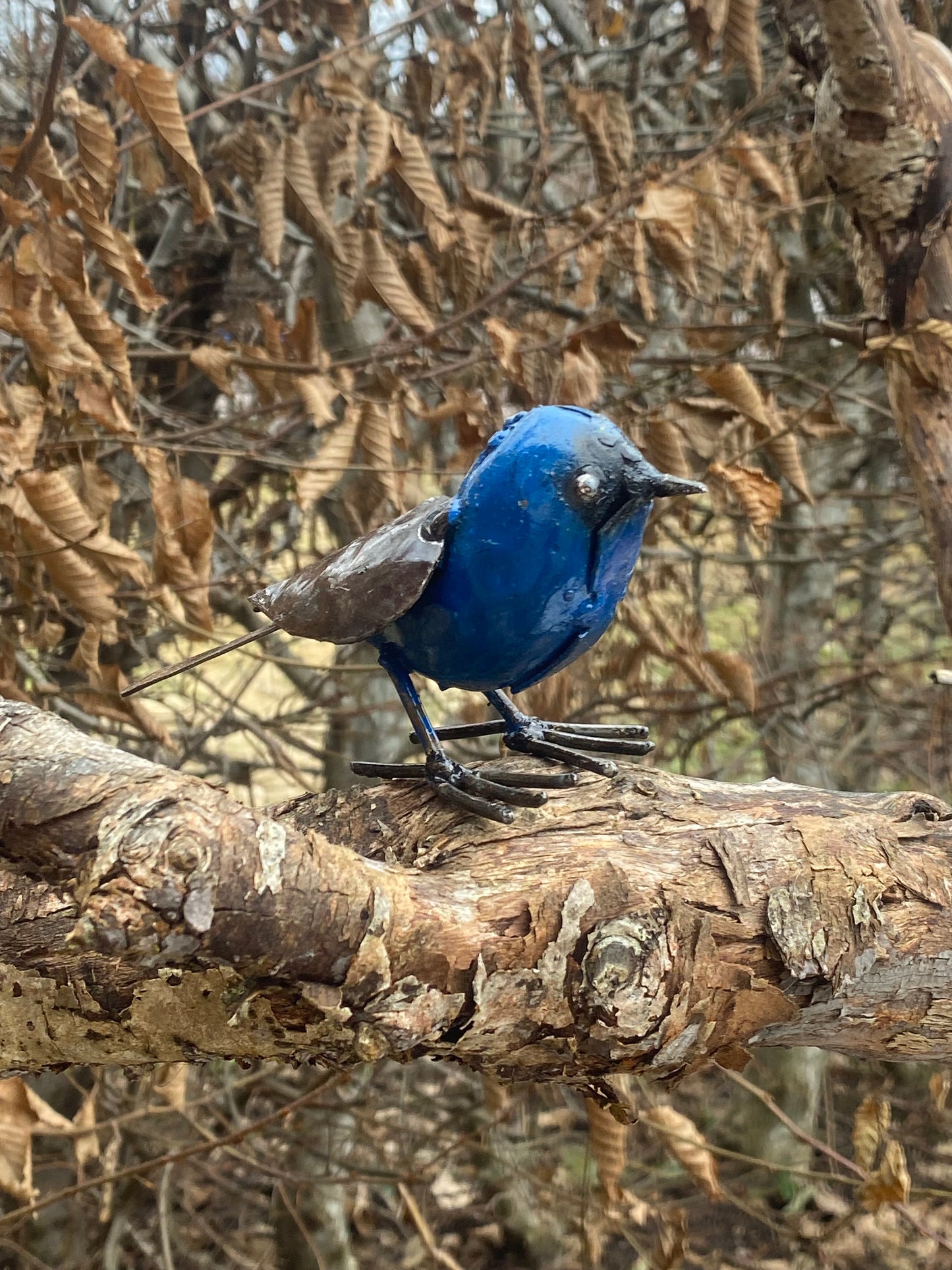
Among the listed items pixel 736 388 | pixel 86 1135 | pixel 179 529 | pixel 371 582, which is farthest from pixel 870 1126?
pixel 179 529

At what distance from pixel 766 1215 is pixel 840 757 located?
1.43 metres

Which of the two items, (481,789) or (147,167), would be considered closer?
(481,789)

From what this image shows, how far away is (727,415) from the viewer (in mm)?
2020

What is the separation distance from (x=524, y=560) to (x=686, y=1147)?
3.72 feet

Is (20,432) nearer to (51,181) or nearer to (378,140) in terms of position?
(51,181)

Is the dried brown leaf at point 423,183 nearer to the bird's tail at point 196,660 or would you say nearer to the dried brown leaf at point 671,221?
the dried brown leaf at point 671,221

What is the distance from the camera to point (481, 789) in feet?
4.18

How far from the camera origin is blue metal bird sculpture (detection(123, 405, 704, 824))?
3.96ft

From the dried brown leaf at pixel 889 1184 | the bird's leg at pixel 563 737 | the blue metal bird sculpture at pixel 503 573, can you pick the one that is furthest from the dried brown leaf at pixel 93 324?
the dried brown leaf at pixel 889 1184

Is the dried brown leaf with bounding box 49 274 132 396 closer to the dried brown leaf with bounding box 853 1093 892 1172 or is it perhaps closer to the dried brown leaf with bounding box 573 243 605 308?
the dried brown leaf with bounding box 573 243 605 308

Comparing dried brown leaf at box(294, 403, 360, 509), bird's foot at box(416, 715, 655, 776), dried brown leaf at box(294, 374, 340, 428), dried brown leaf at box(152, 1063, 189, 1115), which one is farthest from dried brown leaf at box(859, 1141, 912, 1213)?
dried brown leaf at box(294, 374, 340, 428)

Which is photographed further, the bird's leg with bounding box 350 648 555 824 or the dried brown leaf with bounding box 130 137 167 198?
the dried brown leaf with bounding box 130 137 167 198

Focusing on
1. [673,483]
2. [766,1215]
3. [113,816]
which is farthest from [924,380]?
[766,1215]

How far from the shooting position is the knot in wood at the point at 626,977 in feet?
3.22
